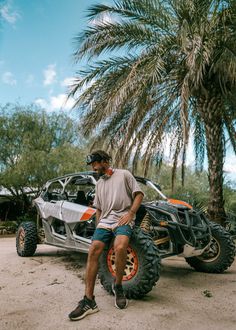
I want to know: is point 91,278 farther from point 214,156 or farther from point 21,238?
point 214,156

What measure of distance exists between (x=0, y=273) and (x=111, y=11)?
7.50 m

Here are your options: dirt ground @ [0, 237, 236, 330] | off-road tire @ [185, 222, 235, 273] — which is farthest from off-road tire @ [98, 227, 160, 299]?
off-road tire @ [185, 222, 235, 273]

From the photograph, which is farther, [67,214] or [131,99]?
[131,99]

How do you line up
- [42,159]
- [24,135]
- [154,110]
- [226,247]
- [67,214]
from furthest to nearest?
1. [24,135]
2. [42,159]
3. [154,110]
4. [67,214]
5. [226,247]

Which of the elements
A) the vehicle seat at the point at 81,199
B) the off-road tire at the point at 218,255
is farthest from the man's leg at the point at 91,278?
the vehicle seat at the point at 81,199

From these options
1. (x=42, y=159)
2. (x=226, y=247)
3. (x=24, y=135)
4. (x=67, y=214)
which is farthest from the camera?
(x=24, y=135)

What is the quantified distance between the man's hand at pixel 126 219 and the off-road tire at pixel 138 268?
48cm

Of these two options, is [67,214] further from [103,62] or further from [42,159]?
[42,159]

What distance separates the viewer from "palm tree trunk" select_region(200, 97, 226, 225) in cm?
975

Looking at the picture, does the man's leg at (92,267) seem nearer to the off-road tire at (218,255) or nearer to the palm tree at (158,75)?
the off-road tire at (218,255)

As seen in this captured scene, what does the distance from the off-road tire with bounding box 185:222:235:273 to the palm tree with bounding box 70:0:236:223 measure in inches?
109

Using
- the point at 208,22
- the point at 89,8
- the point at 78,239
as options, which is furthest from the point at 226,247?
the point at 89,8

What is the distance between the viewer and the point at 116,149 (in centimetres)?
1091

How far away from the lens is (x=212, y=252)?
6.23 meters
